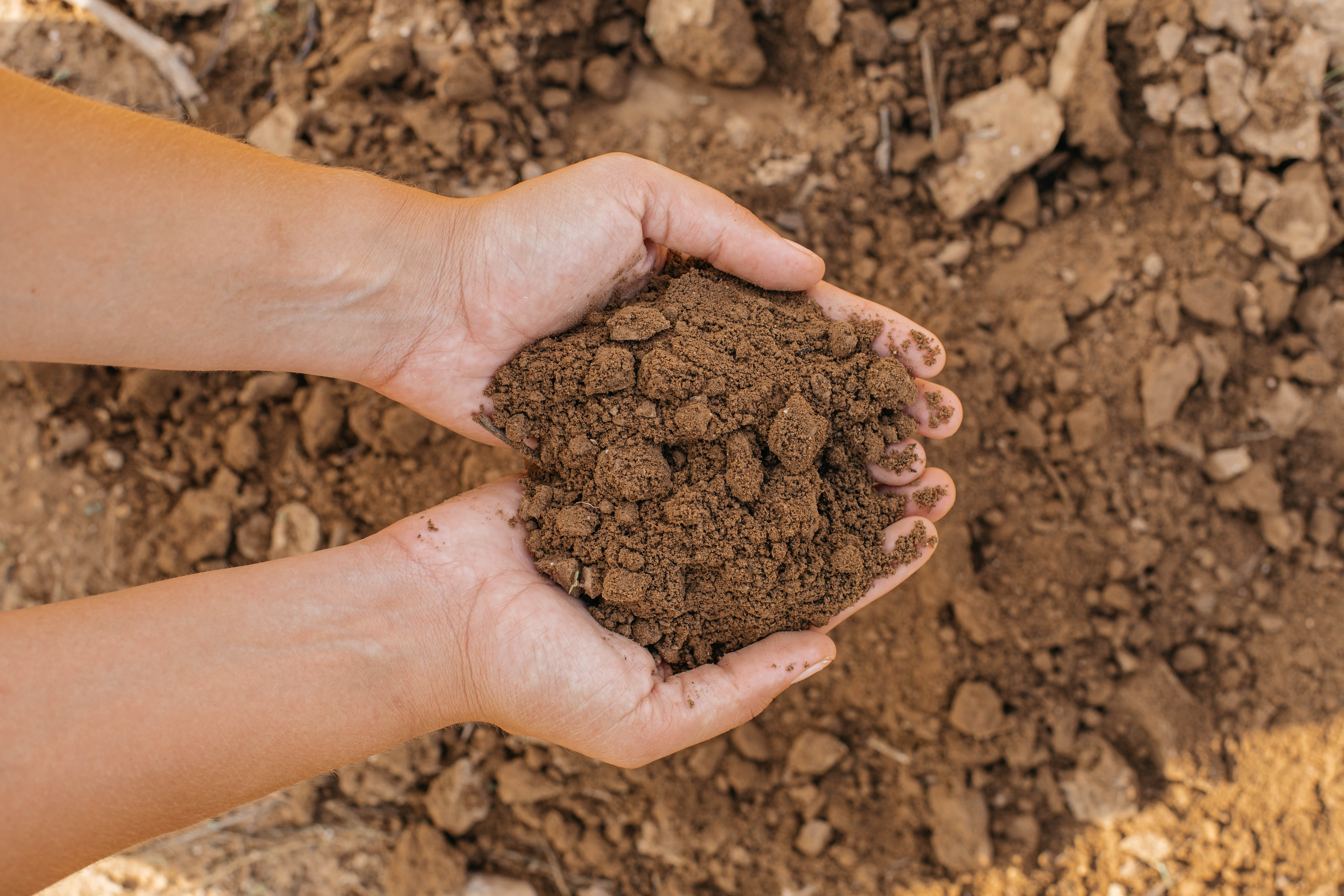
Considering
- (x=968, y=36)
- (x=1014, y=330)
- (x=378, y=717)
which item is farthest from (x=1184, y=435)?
(x=378, y=717)

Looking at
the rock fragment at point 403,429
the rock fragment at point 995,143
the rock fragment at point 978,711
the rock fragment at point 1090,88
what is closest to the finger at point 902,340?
the rock fragment at point 995,143

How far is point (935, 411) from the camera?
8.30 ft

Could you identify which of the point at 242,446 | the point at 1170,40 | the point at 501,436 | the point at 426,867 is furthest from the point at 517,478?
the point at 1170,40

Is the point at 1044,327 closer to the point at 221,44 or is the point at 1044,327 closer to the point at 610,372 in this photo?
the point at 610,372

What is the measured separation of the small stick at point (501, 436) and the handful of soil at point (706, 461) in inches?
1.1

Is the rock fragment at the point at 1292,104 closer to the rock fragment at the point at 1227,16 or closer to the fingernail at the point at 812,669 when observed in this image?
the rock fragment at the point at 1227,16

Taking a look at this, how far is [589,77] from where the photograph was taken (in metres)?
3.39

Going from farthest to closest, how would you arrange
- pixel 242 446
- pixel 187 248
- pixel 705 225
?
pixel 242 446, pixel 705 225, pixel 187 248

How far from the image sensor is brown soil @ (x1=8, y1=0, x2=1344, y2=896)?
3033 mm

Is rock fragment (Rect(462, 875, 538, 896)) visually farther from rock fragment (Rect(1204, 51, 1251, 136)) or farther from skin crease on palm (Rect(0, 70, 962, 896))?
rock fragment (Rect(1204, 51, 1251, 136))

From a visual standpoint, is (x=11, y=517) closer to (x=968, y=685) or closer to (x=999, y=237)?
Result: (x=968, y=685)

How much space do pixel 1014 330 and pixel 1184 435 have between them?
27.5 inches

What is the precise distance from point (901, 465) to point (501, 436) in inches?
46.1

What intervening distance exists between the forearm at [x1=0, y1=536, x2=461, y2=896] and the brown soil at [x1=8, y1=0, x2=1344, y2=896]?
806 millimetres
